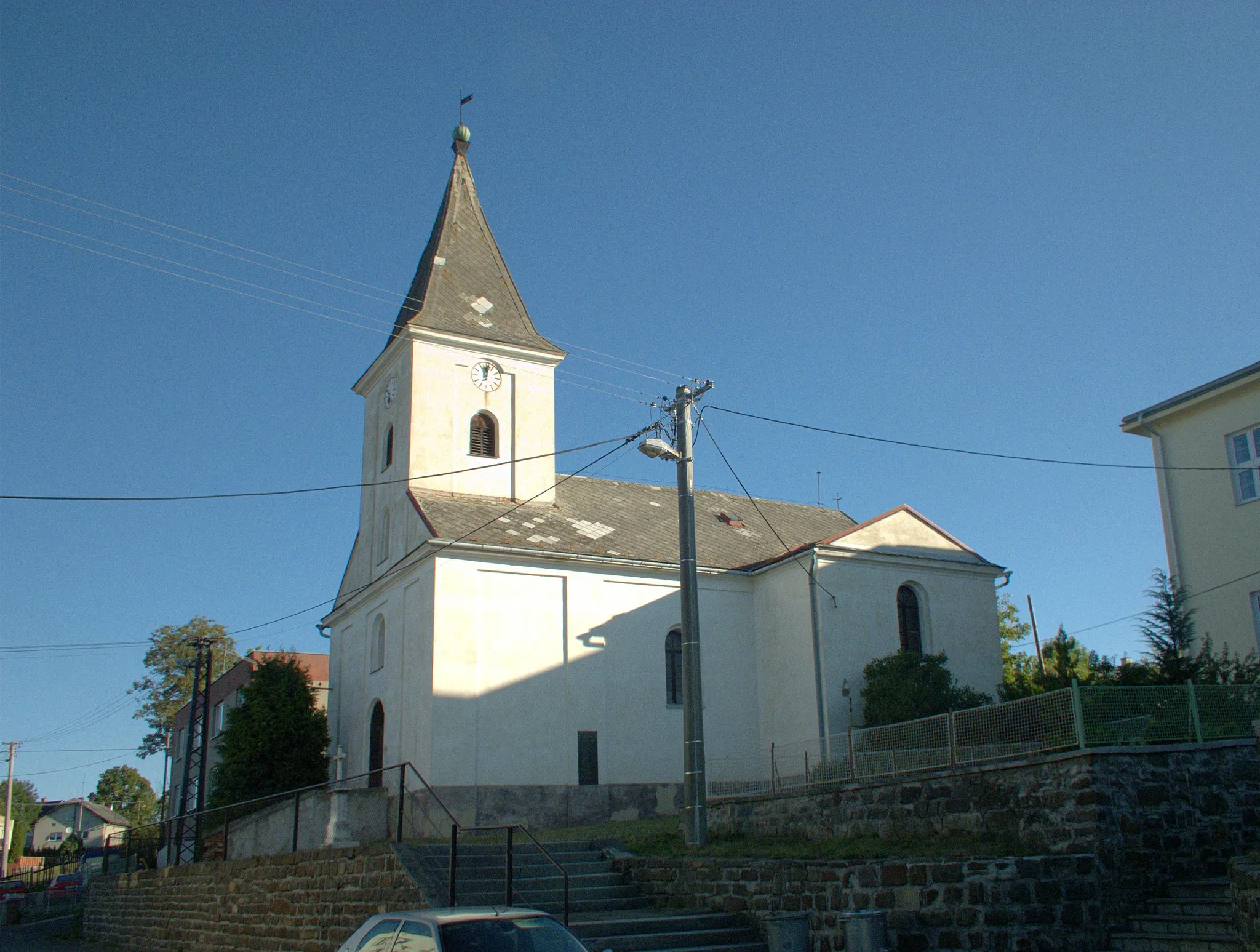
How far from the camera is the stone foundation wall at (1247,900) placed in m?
10.3

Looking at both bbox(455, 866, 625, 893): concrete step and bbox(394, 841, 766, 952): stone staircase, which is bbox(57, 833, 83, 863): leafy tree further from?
bbox(455, 866, 625, 893): concrete step

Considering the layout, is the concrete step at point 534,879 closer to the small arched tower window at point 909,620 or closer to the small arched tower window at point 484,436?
the small arched tower window at point 909,620

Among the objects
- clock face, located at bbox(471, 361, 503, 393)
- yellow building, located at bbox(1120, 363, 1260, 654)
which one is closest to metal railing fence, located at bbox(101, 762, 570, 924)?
clock face, located at bbox(471, 361, 503, 393)

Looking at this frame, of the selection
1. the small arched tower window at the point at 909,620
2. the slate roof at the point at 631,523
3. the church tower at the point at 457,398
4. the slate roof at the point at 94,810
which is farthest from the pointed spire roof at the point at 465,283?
the slate roof at the point at 94,810

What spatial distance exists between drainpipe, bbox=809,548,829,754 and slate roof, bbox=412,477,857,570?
1014 mm

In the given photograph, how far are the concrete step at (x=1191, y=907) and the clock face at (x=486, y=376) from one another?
20571 millimetres

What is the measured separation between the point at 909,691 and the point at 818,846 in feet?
31.9

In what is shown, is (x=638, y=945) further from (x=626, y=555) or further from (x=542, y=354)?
(x=542, y=354)

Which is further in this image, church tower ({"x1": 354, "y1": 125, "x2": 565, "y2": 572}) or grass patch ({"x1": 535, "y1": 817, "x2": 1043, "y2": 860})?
church tower ({"x1": 354, "y1": 125, "x2": 565, "y2": 572})

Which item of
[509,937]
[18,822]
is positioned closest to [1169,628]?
[509,937]

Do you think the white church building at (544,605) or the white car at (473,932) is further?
the white church building at (544,605)

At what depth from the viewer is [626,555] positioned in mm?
26953

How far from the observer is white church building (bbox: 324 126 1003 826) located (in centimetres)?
2417

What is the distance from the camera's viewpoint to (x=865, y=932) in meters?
11.2
